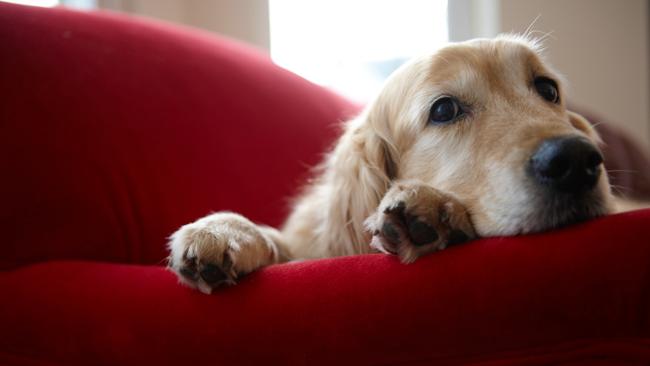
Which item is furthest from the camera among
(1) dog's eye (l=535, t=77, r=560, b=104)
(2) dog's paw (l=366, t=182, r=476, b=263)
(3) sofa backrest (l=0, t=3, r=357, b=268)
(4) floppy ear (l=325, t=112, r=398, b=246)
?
(1) dog's eye (l=535, t=77, r=560, b=104)

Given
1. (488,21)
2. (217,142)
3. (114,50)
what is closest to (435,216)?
(217,142)

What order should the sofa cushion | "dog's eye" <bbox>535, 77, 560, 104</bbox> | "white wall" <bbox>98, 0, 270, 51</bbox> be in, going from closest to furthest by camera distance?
the sofa cushion → "dog's eye" <bbox>535, 77, 560, 104</bbox> → "white wall" <bbox>98, 0, 270, 51</bbox>

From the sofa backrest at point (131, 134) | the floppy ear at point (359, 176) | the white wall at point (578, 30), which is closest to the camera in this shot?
the sofa backrest at point (131, 134)

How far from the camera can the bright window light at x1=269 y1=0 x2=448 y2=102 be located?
4.56 m

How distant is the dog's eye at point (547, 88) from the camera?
1.90 m

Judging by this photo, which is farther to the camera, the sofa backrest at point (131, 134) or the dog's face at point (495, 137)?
the sofa backrest at point (131, 134)

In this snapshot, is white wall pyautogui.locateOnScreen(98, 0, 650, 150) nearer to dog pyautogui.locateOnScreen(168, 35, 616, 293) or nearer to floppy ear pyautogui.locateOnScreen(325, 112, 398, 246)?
dog pyautogui.locateOnScreen(168, 35, 616, 293)

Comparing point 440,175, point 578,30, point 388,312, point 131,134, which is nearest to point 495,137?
point 440,175

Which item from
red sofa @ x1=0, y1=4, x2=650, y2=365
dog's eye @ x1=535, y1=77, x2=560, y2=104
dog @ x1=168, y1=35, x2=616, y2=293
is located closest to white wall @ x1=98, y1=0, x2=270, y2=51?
red sofa @ x1=0, y1=4, x2=650, y2=365

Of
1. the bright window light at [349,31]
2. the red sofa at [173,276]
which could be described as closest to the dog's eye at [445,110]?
the red sofa at [173,276]

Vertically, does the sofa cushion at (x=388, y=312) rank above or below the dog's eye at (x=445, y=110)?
below

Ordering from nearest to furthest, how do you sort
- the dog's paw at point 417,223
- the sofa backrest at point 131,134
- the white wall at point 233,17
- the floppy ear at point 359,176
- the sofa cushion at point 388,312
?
the sofa cushion at point 388,312 < the dog's paw at point 417,223 < the sofa backrest at point 131,134 < the floppy ear at point 359,176 < the white wall at point 233,17

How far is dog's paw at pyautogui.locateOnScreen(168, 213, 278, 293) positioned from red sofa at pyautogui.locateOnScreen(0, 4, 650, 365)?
3 cm

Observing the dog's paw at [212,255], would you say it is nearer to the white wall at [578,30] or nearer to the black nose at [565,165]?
the black nose at [565,165]
